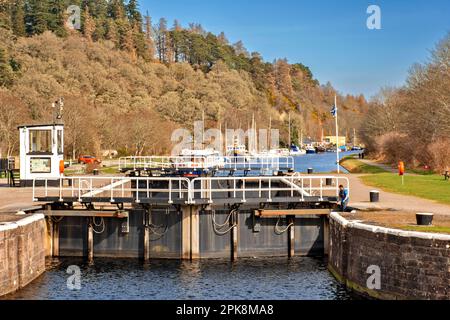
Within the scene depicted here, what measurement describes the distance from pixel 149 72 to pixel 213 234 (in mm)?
150927

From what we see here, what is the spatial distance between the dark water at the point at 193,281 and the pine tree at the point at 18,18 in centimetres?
15893

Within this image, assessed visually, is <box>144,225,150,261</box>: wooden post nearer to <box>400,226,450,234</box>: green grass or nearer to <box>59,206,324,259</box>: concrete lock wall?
A: <box>59,206,324,259</box>: concrete lock wall

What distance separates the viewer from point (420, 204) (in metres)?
36.1

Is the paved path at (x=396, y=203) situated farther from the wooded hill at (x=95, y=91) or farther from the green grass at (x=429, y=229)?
the wooded hill at (x=95, y=91)

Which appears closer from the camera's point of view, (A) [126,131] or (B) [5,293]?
(B) [5,293]

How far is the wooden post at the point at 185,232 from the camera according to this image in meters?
33.1

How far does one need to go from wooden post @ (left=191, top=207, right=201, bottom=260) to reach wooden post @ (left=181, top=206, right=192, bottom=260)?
155 mm

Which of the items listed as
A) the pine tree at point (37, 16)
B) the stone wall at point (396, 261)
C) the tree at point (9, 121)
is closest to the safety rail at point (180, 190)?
the stone wall at point (396, 261)

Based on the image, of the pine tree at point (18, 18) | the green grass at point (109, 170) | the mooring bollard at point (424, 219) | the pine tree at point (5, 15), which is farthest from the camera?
the pine tree at point (18, 18)

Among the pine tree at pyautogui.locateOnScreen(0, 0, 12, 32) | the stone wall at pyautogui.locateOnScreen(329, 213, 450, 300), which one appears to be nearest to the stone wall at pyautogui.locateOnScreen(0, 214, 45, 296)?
the stone wall at pyautogui.locateOnScreen(329, 213, 450, 300)

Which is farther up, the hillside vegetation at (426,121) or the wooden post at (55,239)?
the hillside vegetation at (426,121)

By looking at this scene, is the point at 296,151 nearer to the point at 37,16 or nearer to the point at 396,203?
the point at 37,16
